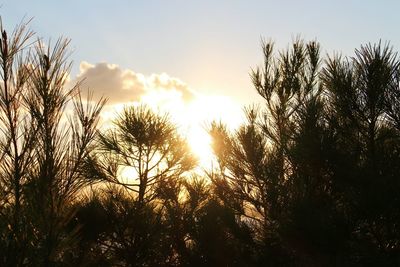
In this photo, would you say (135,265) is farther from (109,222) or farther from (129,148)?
(129,148)

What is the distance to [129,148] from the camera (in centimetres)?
752

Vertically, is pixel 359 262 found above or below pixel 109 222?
below

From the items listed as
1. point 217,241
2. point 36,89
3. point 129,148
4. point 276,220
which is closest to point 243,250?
point 217,241

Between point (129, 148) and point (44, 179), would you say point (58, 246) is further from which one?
point (129, 148)

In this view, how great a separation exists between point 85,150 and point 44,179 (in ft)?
1.28

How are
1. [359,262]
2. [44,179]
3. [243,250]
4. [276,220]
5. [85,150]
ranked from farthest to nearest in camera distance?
[243,250], [276,220], [359,262], [85,150], [44,179]

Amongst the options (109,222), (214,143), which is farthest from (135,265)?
(214,143)

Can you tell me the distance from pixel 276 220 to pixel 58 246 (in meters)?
3.20

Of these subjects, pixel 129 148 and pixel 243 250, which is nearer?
pixel 243 250

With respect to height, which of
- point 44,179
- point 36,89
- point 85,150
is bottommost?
point 44,179

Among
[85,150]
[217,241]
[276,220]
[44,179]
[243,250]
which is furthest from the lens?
[217,241]

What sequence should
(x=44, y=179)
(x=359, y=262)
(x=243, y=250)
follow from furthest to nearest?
(x=243, y=250) → (x=359, y=262) → (x=44, y=179)

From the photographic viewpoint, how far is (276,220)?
5777 millimetres

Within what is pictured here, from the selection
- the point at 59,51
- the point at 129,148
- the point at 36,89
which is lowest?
the point at 36,89
